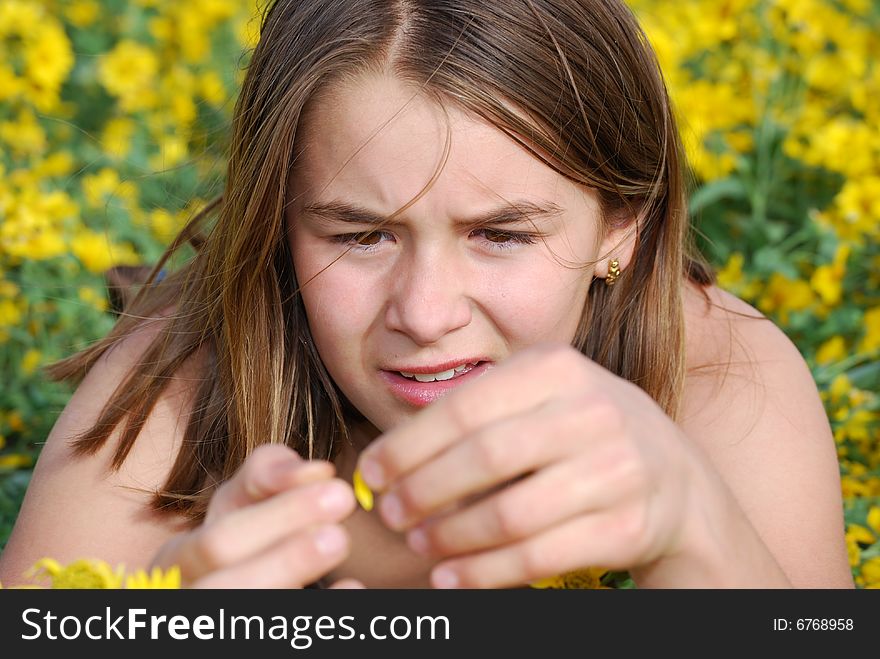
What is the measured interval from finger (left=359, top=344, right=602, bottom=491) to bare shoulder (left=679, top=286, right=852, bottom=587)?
74 cm

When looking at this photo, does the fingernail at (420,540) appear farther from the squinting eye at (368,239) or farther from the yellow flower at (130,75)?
the yellow flower at (130,75)

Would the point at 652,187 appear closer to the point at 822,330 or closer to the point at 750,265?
the point at 822,330

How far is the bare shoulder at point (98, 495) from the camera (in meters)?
1.41

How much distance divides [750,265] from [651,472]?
1.81 metres

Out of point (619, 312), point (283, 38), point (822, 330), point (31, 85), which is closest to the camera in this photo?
point (283, 38)

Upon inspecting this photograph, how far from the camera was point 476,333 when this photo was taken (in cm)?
124

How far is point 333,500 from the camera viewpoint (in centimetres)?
68

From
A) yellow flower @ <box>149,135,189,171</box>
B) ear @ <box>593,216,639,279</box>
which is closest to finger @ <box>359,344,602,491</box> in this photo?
ear @ <box>593,216,639,279</box>

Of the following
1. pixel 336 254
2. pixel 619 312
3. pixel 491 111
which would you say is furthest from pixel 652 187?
pixel 336 254

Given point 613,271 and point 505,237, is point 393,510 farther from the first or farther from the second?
point 613,271

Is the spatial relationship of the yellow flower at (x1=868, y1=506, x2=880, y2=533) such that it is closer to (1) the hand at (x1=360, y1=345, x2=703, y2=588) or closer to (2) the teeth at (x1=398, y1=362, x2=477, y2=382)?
(2) the teeth at (x1=398, y1=362, x2=477, y2=382)

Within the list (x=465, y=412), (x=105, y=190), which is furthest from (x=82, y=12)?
(x=465, y=412)

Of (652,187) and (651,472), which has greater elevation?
(652,187)

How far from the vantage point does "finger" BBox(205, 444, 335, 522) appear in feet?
2.32
